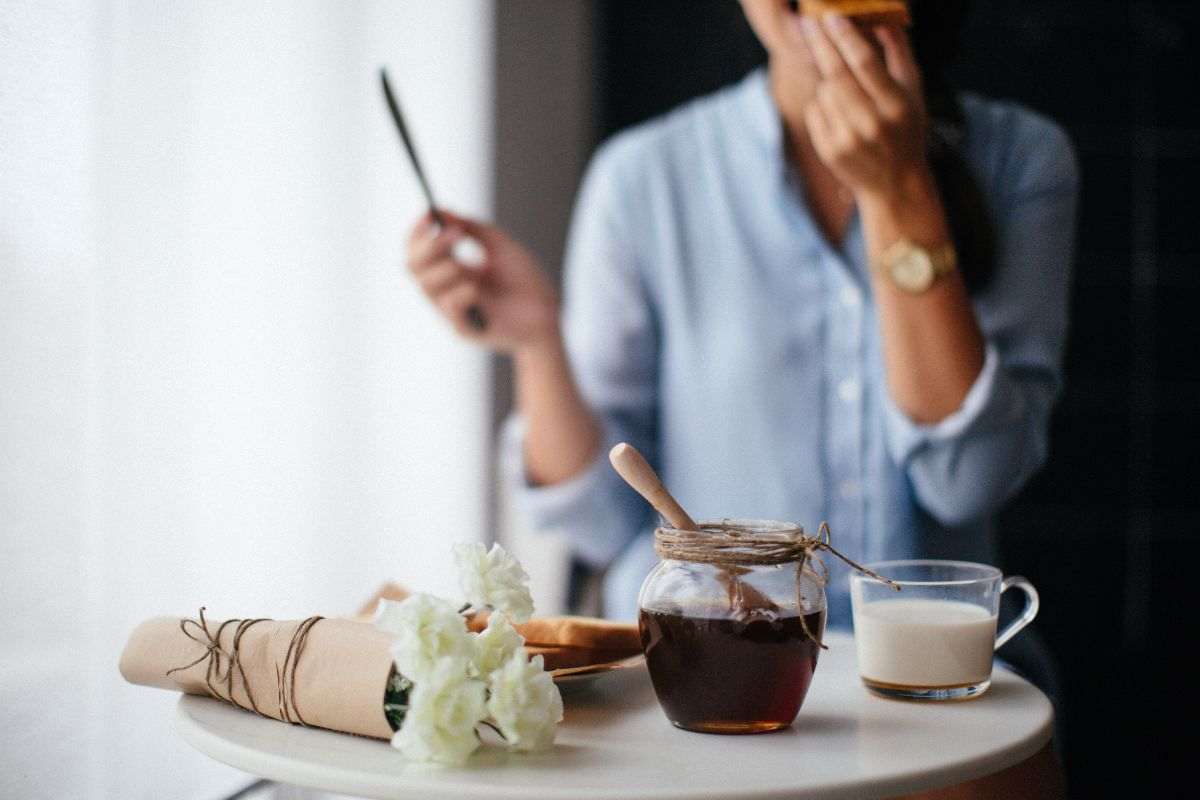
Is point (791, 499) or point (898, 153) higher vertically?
point (898, 153)

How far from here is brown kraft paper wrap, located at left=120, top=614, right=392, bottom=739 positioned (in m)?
0.62

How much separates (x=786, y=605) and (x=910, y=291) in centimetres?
53

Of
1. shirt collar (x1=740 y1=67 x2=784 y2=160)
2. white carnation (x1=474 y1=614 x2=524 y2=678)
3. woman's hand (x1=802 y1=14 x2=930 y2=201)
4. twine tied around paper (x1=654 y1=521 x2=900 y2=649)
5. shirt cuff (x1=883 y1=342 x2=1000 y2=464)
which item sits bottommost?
Result: white carnation (x1=474 y1=614 x2=524 y2=678)

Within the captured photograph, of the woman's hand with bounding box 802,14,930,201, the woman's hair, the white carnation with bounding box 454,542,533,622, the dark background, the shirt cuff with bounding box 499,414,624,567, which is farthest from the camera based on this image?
the dark background

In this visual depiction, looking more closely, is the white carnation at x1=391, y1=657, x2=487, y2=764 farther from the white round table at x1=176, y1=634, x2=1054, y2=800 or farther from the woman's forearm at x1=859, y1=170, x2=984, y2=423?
the woman's forearm at x1=859, y1=170, x2=984, y2=423

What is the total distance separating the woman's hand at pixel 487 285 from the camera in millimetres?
1236

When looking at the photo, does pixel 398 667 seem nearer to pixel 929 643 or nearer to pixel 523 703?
pixel 523 703

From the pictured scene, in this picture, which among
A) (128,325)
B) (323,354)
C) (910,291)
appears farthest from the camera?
(323,354)

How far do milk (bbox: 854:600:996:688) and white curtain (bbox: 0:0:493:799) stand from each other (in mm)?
548

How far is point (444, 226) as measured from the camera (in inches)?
48.3

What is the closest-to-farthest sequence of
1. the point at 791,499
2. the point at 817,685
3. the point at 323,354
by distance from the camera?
1. the point at 817,685
2. the point at 791,499
3. the point at 323,354

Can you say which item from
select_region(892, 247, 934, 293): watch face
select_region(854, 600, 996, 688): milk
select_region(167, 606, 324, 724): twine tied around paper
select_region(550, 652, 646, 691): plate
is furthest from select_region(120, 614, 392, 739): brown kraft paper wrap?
Answer: select_region(892, 247, 934, 293): watch face

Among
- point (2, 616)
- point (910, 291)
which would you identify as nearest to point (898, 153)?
point (910, 291)

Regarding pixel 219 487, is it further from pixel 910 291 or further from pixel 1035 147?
pixel 1035 147
